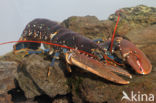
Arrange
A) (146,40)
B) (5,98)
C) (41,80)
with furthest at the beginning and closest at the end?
(146,40) < (5,98) < (41,80)

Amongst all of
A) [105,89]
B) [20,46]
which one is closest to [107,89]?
[105,89]

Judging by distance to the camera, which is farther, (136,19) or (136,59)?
(136,19)

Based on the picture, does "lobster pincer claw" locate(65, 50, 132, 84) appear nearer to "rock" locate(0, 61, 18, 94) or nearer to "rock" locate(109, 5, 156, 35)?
"rock" locate(0, 61, 18, 94)

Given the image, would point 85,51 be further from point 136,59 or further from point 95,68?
point 136,59

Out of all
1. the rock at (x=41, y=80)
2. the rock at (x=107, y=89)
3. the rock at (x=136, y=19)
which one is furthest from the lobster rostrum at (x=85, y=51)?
the rock at (x=136, y=19)

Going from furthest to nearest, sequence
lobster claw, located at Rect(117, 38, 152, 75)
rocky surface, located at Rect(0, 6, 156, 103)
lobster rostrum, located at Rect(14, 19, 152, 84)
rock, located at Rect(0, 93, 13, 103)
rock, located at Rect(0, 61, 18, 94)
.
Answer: rock, located at Rect(0, 61, 18, 94) < rock, located at Rect(0, 93, 13, 103) < lobster claw, located at Rect(117, 38, 152, 75) < lobster rostrum, located at Rect(14, 19, 152, 84) < rocky surface, located at Rect(0, 6, 156, 103)

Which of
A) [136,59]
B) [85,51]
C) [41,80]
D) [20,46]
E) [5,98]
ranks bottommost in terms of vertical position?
[5,98]

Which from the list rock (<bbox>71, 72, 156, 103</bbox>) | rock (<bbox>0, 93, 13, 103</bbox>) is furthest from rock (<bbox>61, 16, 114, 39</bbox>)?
rock (<bbox>0, 93, 13, 103</bbox>)
